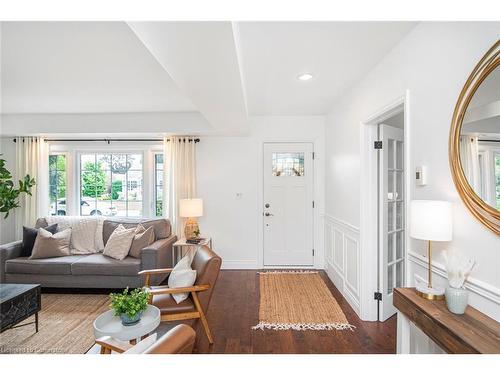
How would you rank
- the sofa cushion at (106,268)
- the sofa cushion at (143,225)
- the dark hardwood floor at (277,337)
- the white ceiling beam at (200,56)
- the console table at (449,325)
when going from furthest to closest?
the sofa cushion at (143,225) → the sofa cushion at (106,268) → the dark hardwood floor at (277,337) → the white ceiling beam at (200,56) → the console table at (449,325)

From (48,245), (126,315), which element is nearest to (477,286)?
(126,315)

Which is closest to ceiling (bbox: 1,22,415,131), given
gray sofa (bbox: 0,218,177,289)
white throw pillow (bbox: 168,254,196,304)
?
white throw pillow (bbox: 168,254,196,304)

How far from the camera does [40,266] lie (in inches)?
134

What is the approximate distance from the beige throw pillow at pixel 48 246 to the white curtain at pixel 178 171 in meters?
1.46

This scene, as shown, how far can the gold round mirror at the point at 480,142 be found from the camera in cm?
122

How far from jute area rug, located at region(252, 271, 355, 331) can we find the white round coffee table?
3.63 feet

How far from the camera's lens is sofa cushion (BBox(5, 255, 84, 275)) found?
3.39 meters

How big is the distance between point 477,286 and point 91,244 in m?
4.28

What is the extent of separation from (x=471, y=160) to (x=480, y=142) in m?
0.09

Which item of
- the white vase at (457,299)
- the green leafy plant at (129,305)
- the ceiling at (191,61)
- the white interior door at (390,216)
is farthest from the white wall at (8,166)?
the white vase at (457,299)

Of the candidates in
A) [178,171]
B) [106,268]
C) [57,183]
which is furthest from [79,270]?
[57,183]

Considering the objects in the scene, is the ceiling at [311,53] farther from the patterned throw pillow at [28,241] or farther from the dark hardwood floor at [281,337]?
the patterned throw pillow at [28,241]

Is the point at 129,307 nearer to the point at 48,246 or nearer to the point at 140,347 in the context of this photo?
the point at 140,347

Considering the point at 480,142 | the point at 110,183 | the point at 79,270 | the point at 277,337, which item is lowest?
the point at 277,337
